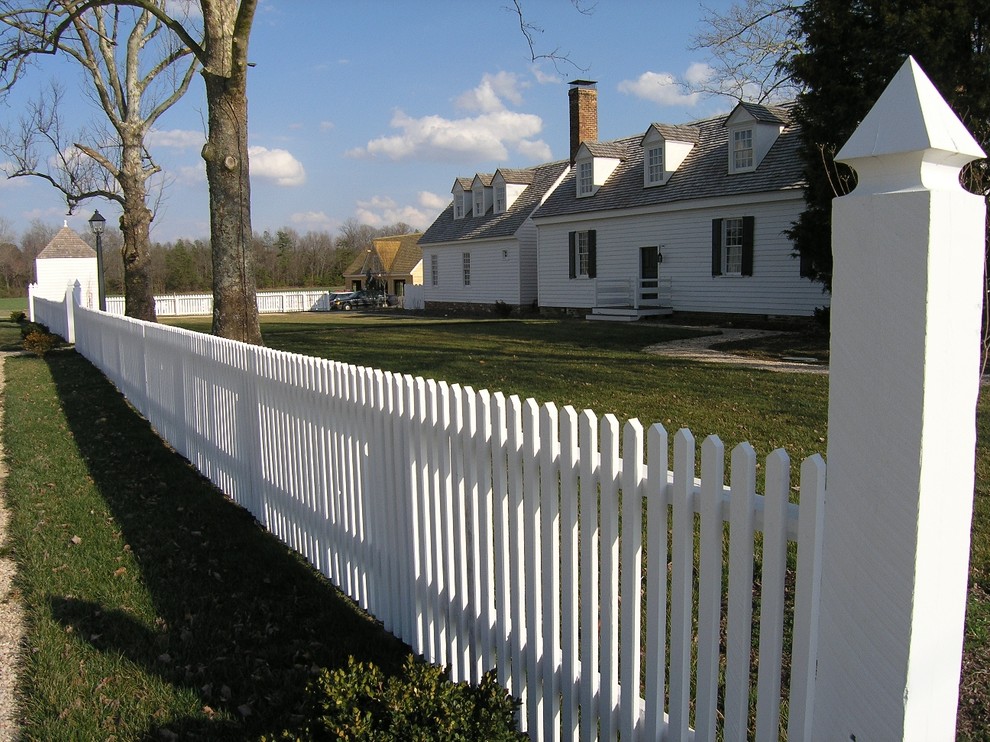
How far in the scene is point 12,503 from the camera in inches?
267

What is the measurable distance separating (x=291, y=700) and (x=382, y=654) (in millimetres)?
558

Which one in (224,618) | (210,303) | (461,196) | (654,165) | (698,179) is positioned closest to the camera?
(224,618)

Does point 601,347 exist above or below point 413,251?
below

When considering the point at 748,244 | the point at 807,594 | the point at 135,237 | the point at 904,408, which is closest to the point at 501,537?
the point at 807,594

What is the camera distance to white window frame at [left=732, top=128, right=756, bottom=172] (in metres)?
22.2

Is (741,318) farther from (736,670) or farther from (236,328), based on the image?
(736,670)

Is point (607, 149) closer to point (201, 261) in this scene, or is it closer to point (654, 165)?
point (654, 165)

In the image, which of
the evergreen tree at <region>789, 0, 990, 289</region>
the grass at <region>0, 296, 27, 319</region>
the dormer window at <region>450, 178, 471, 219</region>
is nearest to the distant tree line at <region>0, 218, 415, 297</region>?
the grass at <region>0, 296, 27, 319</region>

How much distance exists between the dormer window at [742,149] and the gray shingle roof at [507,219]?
11387 millimetres

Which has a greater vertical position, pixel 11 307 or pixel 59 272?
pixel 59 272

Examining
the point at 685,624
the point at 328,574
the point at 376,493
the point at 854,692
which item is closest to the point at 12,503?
the point at 328,574

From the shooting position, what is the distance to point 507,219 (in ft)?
112

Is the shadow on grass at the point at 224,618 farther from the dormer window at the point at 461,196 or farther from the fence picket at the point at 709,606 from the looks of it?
the dormer window at the point at 461,196

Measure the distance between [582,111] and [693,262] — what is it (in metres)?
10.2
